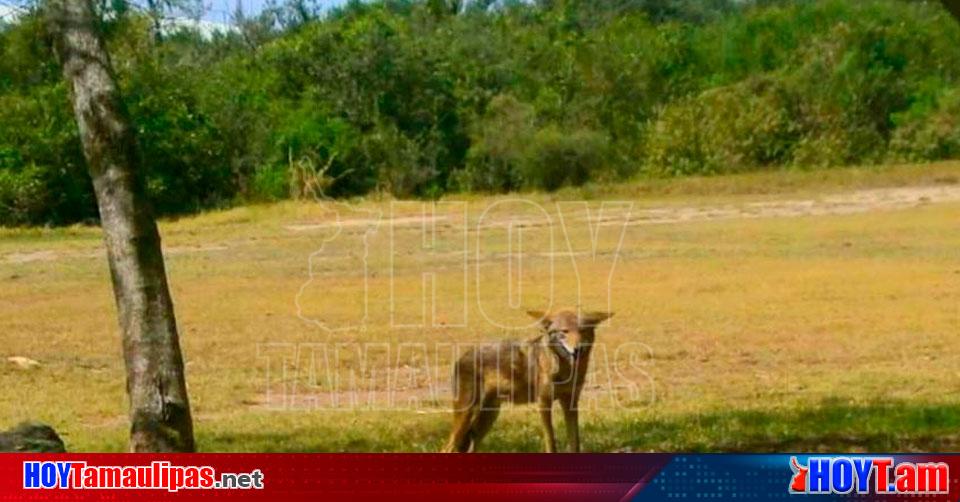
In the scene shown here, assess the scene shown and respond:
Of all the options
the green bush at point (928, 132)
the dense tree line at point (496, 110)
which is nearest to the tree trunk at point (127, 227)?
the dense tree line at point (496, 110)

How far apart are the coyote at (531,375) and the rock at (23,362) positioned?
684cm

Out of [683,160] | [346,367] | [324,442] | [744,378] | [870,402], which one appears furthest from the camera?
[683,160]

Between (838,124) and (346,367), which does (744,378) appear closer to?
(346,367)

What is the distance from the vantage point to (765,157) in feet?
117

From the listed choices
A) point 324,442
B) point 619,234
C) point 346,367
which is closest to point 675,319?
point 346,367

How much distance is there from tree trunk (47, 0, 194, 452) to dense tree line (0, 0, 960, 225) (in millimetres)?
24827

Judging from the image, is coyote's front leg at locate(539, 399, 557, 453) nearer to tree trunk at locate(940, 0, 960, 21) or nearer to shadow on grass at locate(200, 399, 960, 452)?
shadow on grass at locate(200, 399, 960, 452)

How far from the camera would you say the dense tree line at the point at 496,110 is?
3300 centimetres

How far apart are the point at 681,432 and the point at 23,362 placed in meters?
6.99

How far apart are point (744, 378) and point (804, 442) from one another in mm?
3989

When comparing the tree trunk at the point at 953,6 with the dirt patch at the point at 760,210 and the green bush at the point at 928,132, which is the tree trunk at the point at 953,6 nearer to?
the dirt patch at the point at 760,210

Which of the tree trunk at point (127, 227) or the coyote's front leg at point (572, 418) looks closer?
the tree trunk at point (127, 227)

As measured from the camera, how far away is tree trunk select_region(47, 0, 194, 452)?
21.9ft

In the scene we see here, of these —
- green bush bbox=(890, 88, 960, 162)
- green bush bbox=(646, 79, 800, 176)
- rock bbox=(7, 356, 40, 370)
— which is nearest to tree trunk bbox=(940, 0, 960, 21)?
rock bbox=(7, 356, 40, 370)
